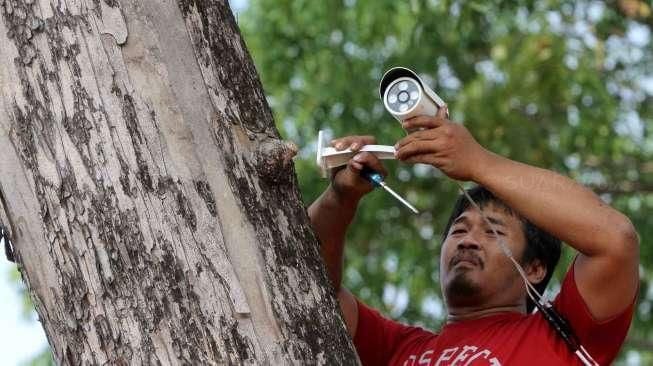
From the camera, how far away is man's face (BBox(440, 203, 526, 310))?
10.8 feet

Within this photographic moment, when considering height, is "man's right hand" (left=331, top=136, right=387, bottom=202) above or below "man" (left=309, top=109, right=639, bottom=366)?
above

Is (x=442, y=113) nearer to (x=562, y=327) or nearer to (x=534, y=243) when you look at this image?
(x=562, y=327)

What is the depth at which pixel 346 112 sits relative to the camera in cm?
822

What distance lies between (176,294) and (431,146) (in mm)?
701

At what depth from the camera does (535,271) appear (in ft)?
11.2

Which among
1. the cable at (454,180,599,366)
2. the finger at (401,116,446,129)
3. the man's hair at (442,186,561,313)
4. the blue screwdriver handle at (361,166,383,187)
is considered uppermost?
the finger at (401,116,446,129)

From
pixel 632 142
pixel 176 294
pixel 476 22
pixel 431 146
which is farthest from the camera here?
pixel 632 142

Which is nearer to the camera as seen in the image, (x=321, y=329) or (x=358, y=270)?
(x=321, y=329)

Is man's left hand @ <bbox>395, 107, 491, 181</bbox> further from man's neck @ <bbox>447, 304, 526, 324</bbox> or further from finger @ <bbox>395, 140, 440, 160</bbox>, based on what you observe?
man's neck @ <bbox>447, 304, 526, 324</bbox>

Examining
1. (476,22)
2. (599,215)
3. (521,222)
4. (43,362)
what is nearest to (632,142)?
(476,22)

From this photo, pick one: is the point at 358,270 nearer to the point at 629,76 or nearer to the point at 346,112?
the point at 346,112

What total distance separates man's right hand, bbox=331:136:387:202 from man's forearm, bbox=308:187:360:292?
0.15 ft

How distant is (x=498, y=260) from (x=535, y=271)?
16 centimetres

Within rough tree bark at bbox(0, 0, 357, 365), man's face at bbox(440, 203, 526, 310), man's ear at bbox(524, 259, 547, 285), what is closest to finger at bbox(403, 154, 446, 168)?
rough tree bark at bbox(0, 0, 357, 365)
